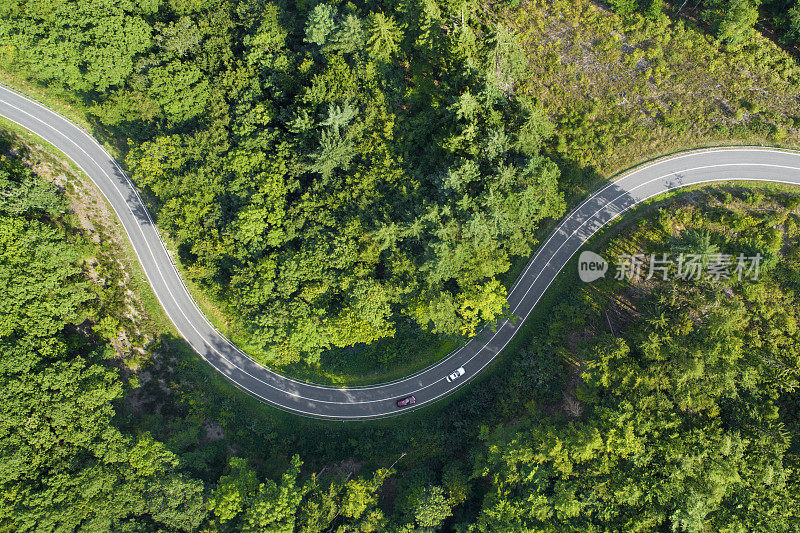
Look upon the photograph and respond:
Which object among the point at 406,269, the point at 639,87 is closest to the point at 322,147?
the point at 406,269

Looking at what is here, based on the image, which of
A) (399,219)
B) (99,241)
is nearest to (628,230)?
(399,219)

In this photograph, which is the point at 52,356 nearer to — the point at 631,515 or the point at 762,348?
the point at 631,515

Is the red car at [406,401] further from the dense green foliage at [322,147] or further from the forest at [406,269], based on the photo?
the dense green foliage at [322,147]

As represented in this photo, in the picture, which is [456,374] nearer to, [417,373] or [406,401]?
[417,373]

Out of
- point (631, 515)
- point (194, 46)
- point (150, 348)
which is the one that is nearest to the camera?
Result: point (631, 515)

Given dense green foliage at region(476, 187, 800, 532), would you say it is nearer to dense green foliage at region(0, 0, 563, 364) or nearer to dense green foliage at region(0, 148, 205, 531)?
dense green foliage at region(0, 0, 563, 364)

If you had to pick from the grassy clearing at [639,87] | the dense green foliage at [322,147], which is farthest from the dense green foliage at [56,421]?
the grassy clearing at [639,87]

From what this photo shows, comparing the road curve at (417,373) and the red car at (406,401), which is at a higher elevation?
the road curve at (417,373)

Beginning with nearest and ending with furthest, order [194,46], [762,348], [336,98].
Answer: [762,348]
[336,98]
[194,46]
